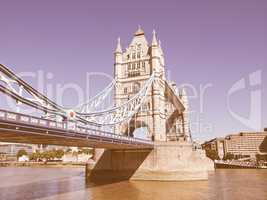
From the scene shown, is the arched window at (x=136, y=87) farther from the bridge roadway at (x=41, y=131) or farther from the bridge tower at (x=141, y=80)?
the bridge roadway at (x=41, y=131)

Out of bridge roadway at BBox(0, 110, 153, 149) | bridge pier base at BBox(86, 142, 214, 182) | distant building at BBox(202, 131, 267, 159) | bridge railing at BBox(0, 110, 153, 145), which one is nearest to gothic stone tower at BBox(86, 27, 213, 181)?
bridge pier base at BBox(86, 142, 214, 182)

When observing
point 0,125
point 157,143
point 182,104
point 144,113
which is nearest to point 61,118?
point 0,125

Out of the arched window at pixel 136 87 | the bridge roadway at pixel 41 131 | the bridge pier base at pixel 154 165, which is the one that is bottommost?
the bridge pier base at pixel 154 165

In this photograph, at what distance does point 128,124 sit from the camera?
46.7m

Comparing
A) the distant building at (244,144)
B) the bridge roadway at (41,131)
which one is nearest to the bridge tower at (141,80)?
the bridge roadway at (41,131)

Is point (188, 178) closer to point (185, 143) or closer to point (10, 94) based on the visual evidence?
point (185, 143)

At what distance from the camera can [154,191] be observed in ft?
102

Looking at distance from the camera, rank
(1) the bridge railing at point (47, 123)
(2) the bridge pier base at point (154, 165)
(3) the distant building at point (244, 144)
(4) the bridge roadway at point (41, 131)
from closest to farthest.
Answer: (1) the bridge railing at point (47, 123) < (4) the bridge roadway at point (41, 131) < (2) the bridge pier base at point (154, 165) < (3) the distant building at point (244, 144)

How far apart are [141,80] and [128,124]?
972cm

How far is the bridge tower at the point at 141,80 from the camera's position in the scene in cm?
4931

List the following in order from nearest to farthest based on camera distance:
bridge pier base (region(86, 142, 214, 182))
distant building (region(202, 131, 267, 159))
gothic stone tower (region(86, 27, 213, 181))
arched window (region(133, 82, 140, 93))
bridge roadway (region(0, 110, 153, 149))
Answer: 1. bridge roadway (region(0, 110, 153, 149))
2. bridge pier base (region(86, 142, 214, 182))
3. gothic stone tower (region(86, 27, 213, 181))
4. arched window (region(133, 82, 140, 93))
5. distant building (region(202, 131, 267, 159))

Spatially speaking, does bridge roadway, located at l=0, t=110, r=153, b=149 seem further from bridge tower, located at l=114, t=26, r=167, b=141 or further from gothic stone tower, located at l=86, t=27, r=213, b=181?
bridge tower, located at l=114, t=26, r=167, b=141

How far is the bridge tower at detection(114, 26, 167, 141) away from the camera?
49.3 metres

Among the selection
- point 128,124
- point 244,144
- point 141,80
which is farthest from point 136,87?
point 244,144
